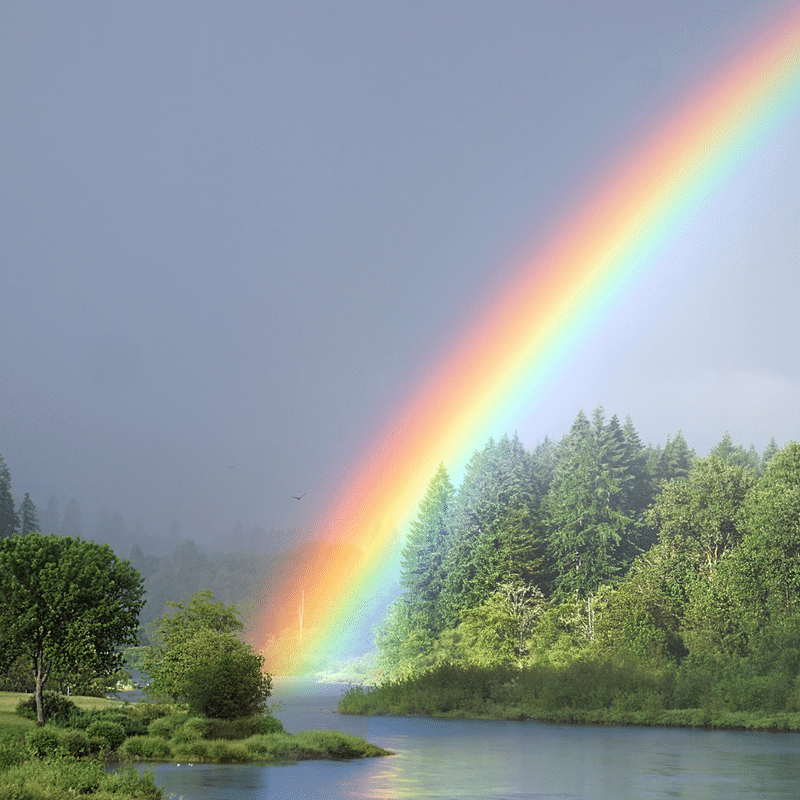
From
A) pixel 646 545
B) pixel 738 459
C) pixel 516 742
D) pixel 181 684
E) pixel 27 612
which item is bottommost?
pixel 516 742

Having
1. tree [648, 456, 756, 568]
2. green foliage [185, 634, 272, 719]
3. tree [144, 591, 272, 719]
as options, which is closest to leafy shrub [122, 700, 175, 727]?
tree [144, 591, 272, 719]

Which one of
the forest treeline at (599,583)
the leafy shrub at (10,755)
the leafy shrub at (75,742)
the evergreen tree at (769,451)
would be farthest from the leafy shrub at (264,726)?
the evergreen tree at (769,451)

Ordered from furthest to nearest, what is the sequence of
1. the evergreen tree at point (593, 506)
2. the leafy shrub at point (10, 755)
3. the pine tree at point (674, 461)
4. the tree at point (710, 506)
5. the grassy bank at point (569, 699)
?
1. the pine tree at point (674, 461)
2. the evergreen tree at point (593, 506)
3. the tree at point (710, 506)
4. the grassy bank at point (569, 699)
5. the leafy shrub at point (10, 755)

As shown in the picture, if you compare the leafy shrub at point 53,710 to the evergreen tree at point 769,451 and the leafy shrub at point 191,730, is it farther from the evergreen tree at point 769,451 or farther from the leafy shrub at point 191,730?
the evergreen tree at point 769,451

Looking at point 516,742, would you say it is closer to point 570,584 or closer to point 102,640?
point 102,640

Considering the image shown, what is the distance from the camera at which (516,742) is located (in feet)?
200

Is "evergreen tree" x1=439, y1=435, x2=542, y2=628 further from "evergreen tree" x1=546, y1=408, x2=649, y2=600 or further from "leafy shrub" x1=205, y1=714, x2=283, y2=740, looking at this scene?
"leafy shrub" x1=205, y1=714, x2=283, y2=740

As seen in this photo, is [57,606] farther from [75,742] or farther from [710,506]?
[710,506]

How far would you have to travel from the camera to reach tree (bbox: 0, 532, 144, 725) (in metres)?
44.7

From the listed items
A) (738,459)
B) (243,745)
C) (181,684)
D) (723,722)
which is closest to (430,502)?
(738,459)

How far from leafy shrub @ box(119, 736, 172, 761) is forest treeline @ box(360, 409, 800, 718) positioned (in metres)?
40.6

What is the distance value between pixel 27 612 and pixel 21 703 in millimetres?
5816

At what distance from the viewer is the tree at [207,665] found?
5025cm

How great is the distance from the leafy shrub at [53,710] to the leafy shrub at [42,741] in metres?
6.42
